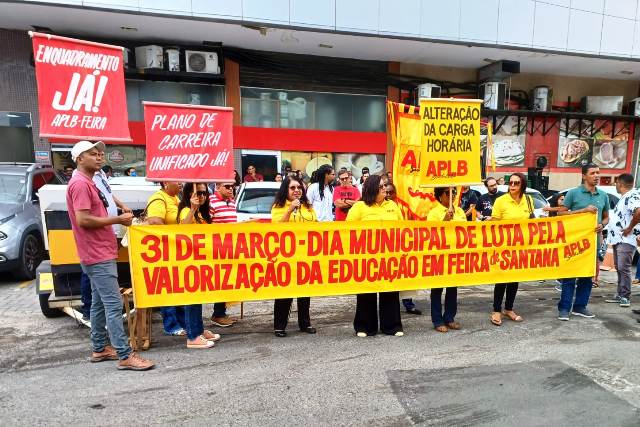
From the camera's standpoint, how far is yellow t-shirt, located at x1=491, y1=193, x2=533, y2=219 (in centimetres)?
518

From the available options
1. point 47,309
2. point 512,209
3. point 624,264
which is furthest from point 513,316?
point 47,309

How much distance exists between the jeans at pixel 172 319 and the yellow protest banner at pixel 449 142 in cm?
325

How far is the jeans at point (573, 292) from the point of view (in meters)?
5.39

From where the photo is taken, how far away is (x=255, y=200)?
797 centimetres

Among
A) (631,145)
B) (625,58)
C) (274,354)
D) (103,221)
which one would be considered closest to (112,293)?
(103,221)

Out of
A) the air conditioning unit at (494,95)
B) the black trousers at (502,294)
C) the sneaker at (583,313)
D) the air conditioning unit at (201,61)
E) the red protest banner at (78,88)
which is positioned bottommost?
the sneaker at (583,313)

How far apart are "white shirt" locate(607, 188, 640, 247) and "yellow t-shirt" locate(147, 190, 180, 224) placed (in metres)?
6.12

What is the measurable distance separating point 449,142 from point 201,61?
11.5 meters

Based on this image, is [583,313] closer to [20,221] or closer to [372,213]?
[372,213]

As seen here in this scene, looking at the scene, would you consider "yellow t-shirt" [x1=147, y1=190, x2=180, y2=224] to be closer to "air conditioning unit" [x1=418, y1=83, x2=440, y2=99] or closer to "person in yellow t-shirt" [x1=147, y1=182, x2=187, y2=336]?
"person in yellow t-shirt" [x1=147, y1=182, x2=187, y2=336]

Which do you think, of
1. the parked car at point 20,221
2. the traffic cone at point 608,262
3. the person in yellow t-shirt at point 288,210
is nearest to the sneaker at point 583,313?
the traffic cone at point 608,262

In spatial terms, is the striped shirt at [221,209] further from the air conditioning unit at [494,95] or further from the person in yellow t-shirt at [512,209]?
the air conditioning unit at [494,95]

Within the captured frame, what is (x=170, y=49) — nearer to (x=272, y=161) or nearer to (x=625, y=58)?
(x=272, y=161)

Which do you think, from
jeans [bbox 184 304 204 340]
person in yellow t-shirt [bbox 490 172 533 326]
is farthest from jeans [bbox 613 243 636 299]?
jeans [bbox 184 304 204 340]
